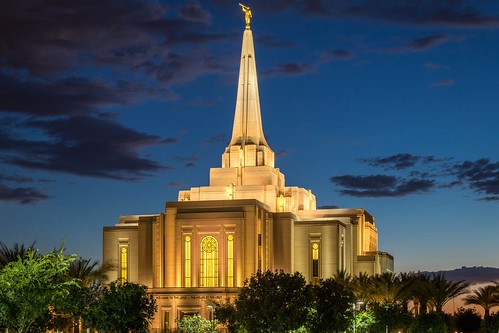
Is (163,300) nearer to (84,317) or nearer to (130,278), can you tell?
(130,278)

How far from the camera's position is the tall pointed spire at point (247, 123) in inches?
4072

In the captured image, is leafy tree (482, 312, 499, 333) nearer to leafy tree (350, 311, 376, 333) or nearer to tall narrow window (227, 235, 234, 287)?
leafy tree (350, 311, 376, 333)

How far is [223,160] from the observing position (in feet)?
343

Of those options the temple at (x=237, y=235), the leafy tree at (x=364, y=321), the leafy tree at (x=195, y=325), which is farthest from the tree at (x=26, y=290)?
the temple at (x=237, y=235)

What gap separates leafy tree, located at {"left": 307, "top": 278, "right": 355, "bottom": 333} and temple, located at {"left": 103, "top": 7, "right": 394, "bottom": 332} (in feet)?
70.6

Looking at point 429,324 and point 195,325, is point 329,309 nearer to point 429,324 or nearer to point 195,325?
point 195,325

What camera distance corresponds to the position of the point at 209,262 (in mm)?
93875

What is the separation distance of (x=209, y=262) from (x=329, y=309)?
26.5 meters

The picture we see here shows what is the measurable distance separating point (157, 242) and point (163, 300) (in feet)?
20.6

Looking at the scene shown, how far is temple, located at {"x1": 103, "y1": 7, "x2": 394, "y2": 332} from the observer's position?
303ft

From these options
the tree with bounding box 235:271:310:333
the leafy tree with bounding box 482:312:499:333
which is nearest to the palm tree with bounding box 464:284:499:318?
the leafy tree with bounding box 482:312:499:333

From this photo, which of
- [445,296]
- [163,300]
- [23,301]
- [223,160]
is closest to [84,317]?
[23,301]

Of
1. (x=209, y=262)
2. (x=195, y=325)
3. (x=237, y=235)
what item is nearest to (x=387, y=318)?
(x=195, y=325)

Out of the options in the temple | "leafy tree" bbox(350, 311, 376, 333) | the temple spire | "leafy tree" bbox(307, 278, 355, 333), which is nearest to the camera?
"leafy tree" bbox(307, 278, 355, 333)
